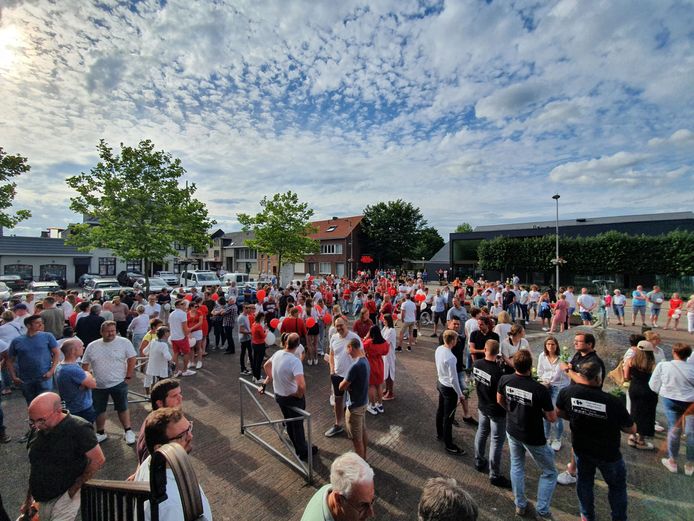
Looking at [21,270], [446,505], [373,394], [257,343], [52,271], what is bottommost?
[373,394]

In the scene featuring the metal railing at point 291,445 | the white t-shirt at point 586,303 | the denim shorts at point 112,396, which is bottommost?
the metal railing at point 291,445

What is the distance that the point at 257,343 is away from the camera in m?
7.39

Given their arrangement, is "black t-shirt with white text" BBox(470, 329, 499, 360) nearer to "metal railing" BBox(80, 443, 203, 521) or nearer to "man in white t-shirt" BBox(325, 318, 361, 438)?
"man in white t-shirt" BBox(325, 318, 361, 438)

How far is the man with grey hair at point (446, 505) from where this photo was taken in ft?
5.73

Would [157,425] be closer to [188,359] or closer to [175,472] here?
[175,472]

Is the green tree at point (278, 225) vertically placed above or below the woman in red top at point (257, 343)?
above

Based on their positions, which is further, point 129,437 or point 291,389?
point 129,437

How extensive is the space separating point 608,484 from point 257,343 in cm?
621

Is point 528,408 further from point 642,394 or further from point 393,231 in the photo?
point 393,231

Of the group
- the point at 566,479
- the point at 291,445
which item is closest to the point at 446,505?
the point at 566,479

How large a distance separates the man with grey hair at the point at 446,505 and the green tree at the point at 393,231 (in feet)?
151

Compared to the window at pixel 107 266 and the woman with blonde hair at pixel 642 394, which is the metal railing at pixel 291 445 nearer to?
the woman with blonde hair at pixel 642 394

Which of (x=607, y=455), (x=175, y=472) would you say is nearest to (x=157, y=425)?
(x=175, y=472)

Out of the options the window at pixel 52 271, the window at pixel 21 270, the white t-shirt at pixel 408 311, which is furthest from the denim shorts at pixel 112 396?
the window at pixel 21 270
